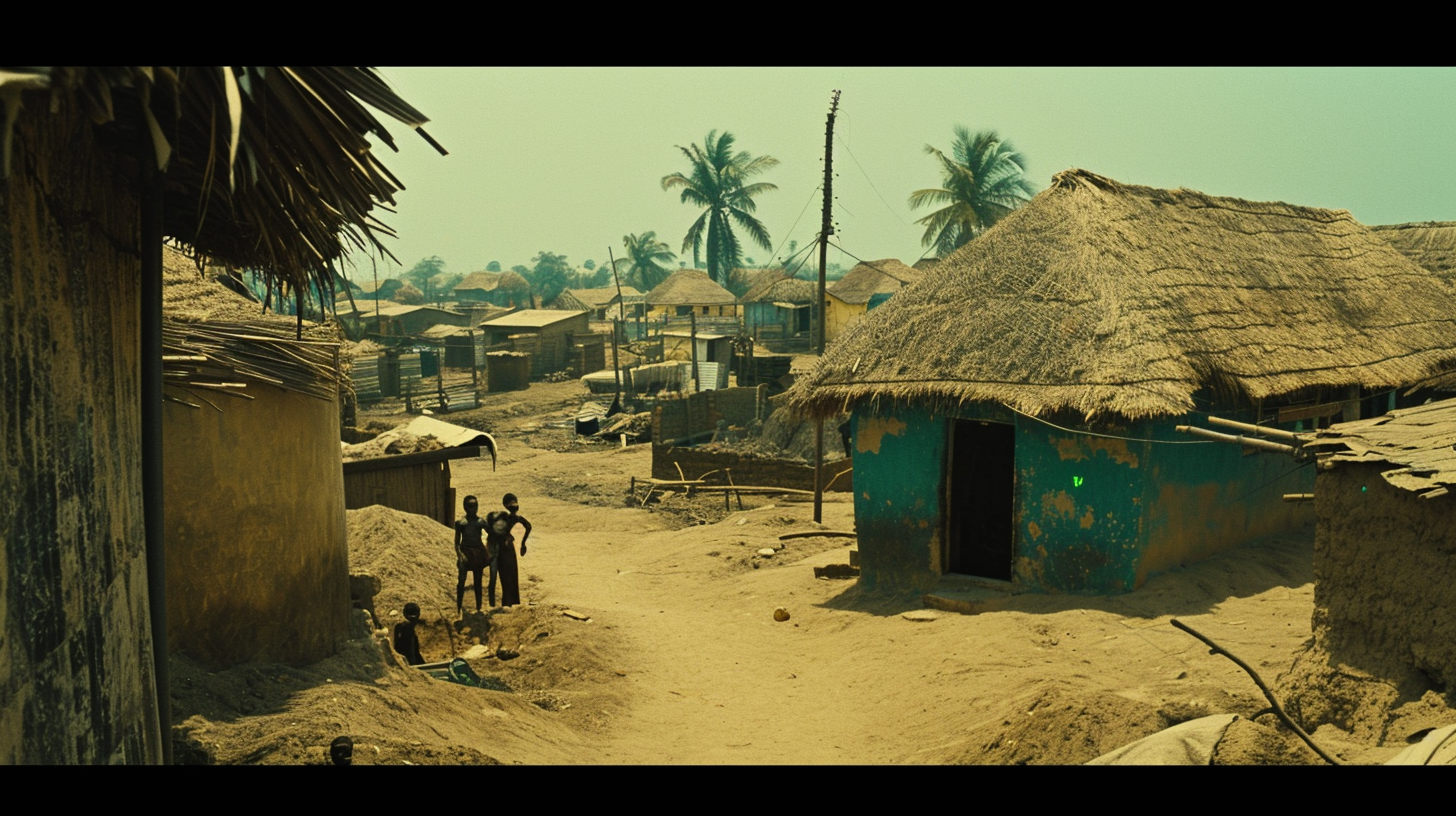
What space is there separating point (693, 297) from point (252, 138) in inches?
1760

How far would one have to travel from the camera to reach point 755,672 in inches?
412

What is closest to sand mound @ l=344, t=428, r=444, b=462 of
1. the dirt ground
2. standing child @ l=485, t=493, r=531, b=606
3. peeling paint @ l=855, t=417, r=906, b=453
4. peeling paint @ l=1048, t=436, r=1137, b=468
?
the dirt ground

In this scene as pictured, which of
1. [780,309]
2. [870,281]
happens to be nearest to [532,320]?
[780,309]

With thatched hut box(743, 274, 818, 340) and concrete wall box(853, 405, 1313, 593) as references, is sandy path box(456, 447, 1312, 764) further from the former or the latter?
thatched hut box(743, 274, 818, 340)

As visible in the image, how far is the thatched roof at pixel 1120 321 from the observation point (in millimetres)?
10945

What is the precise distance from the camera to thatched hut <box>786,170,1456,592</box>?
35.7 ft

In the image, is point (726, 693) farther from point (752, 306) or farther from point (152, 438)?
point (752, 306)

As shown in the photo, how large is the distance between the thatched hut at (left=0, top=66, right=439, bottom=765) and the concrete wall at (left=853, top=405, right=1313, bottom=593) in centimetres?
833

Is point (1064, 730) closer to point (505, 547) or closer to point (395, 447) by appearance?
point (505, 547)

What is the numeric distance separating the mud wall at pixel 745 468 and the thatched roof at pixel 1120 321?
6.89 m

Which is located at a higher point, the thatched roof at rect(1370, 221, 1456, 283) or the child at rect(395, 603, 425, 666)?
the thatched roof at rect(1370, 221, 1456, 283)

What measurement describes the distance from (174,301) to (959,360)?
741 cm

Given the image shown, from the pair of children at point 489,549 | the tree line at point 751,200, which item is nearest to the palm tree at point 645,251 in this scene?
the tree line at point 751,200
